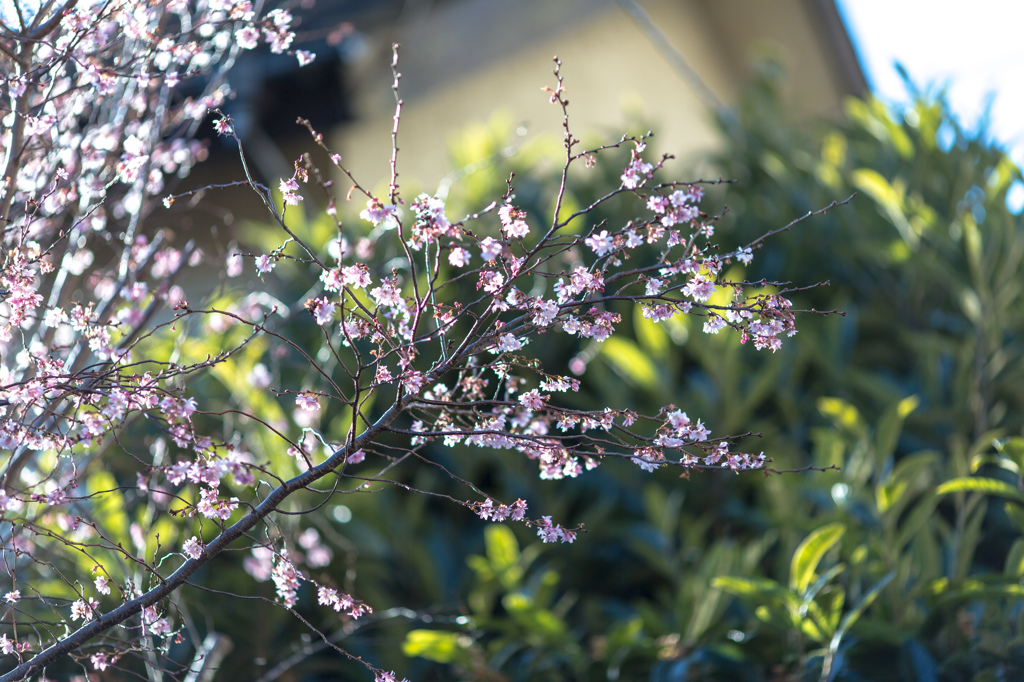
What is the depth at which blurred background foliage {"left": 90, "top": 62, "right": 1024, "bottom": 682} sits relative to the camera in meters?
2.02

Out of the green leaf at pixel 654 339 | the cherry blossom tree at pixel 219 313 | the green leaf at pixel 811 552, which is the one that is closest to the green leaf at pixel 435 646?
Result: the cherry blossom tree at pixel 219 313

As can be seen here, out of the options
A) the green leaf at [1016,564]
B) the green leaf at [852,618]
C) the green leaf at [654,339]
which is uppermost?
the green leaf at [654,339]

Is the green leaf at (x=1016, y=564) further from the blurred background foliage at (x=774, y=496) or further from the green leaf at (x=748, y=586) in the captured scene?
the green leaf at (x=748, y=586)

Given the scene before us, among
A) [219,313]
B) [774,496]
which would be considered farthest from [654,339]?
[219,313]

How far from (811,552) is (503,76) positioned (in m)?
3.48

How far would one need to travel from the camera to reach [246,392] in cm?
257

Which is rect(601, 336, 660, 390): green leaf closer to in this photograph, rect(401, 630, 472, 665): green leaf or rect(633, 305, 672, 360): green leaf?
rect(633, 305, 672, 360): green leaf

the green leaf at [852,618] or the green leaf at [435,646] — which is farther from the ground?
the green leaf at [435,646]

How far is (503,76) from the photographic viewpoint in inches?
184

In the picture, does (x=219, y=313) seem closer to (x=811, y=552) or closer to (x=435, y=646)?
(x=435, y=646)

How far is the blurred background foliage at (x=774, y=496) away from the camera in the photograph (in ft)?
6.62

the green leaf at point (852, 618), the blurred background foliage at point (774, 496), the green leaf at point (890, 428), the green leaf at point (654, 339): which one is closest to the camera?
the green leaf at point (852, 618)

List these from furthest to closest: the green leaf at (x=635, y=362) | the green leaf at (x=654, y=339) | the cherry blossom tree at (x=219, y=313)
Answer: the green leaf at (x=654, y=339) → the green leaf at (x=635, y=362) → the cherry blossom tree at (x=219, y=313)

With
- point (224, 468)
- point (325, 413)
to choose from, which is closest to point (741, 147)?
point (325, 413)
